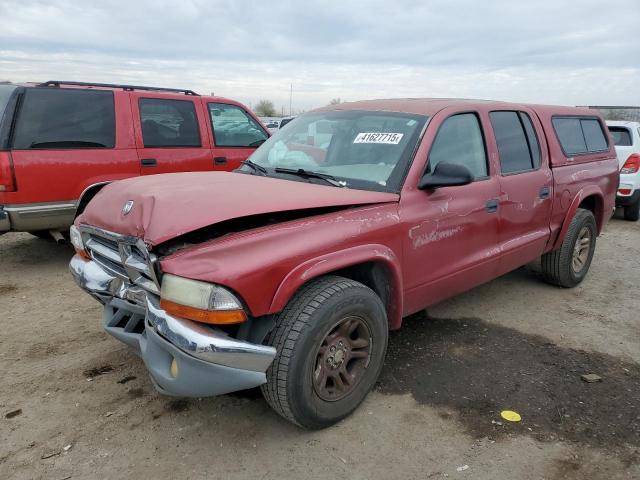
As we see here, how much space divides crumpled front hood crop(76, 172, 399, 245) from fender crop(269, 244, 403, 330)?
0.91 feet

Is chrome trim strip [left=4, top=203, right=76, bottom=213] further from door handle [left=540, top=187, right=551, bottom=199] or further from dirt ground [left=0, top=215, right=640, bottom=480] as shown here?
door handle [left=540, top=187, right=551, bottom=199]

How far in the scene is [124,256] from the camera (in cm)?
259

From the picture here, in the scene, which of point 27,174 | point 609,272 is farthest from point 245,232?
point 609,272

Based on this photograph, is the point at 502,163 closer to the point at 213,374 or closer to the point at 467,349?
the point at 467,349

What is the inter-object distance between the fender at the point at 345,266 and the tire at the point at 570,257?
2.56 meters

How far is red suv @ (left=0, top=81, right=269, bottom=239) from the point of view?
4.88 metres

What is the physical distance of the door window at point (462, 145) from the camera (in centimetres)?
337

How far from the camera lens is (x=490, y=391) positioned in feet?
10.4

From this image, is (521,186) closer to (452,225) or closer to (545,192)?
(545,192)

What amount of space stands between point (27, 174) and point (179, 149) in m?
1.68

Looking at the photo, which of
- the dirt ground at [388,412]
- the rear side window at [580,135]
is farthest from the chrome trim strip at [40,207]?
the rear side window at [580,135]

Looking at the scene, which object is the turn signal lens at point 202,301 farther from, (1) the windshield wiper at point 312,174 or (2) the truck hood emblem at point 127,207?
(1) the windshield wiper at point 312,174

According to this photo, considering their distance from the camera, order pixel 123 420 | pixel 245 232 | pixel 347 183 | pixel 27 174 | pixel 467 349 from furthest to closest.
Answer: pixel 27 174 → pixel 467 349 → pixel 347 183 → pixel 123 420 → pixel 245 232

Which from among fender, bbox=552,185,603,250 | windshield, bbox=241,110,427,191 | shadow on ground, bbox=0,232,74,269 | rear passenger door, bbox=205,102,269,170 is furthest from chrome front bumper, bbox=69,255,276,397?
rear passenger door, bbox=205,102,269,170
